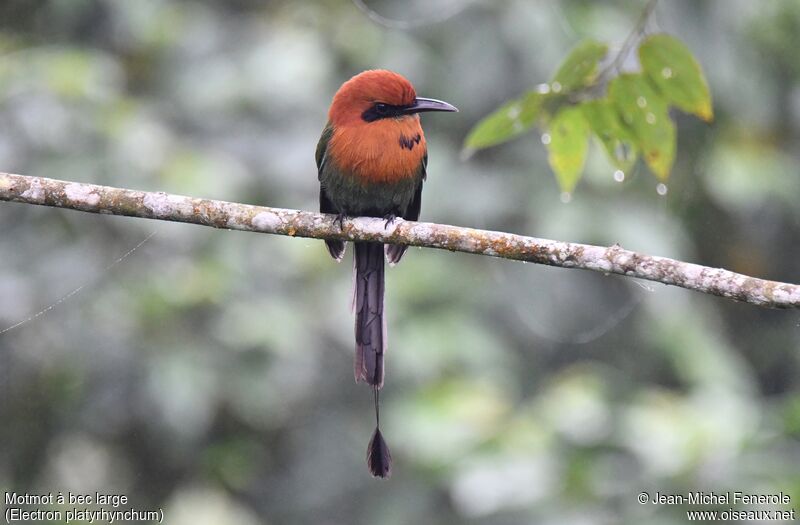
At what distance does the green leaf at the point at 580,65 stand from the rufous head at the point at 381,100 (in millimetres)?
696

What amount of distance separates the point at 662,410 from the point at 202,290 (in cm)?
178

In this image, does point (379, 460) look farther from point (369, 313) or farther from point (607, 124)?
point (607, 124)

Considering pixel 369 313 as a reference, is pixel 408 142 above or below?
above

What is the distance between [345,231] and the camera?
2883 mm

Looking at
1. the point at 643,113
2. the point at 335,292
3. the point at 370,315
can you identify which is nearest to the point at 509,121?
the point at 643,113

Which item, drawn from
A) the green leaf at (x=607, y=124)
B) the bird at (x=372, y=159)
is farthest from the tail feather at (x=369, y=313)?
the green leaf at (x=607, y=124)

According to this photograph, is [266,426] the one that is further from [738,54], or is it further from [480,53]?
[738,54]

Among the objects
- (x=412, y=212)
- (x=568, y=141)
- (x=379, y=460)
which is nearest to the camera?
(x=568, y=141)

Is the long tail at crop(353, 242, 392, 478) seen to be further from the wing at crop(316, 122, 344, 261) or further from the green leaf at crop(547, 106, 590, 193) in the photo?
the green leaf at crop(547, 106, 590, 193)

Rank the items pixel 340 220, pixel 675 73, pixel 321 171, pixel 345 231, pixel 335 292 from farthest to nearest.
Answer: pixel 335 292 → pixel 321 171 → pixel 340 220 → pixel 345 231 → pixel 675 73

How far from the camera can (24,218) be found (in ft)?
13.6

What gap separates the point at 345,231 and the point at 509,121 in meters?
0.63

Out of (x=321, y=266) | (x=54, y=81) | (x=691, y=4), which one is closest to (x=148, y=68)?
(x=54, y=81)

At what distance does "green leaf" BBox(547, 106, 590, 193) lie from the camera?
255cm
